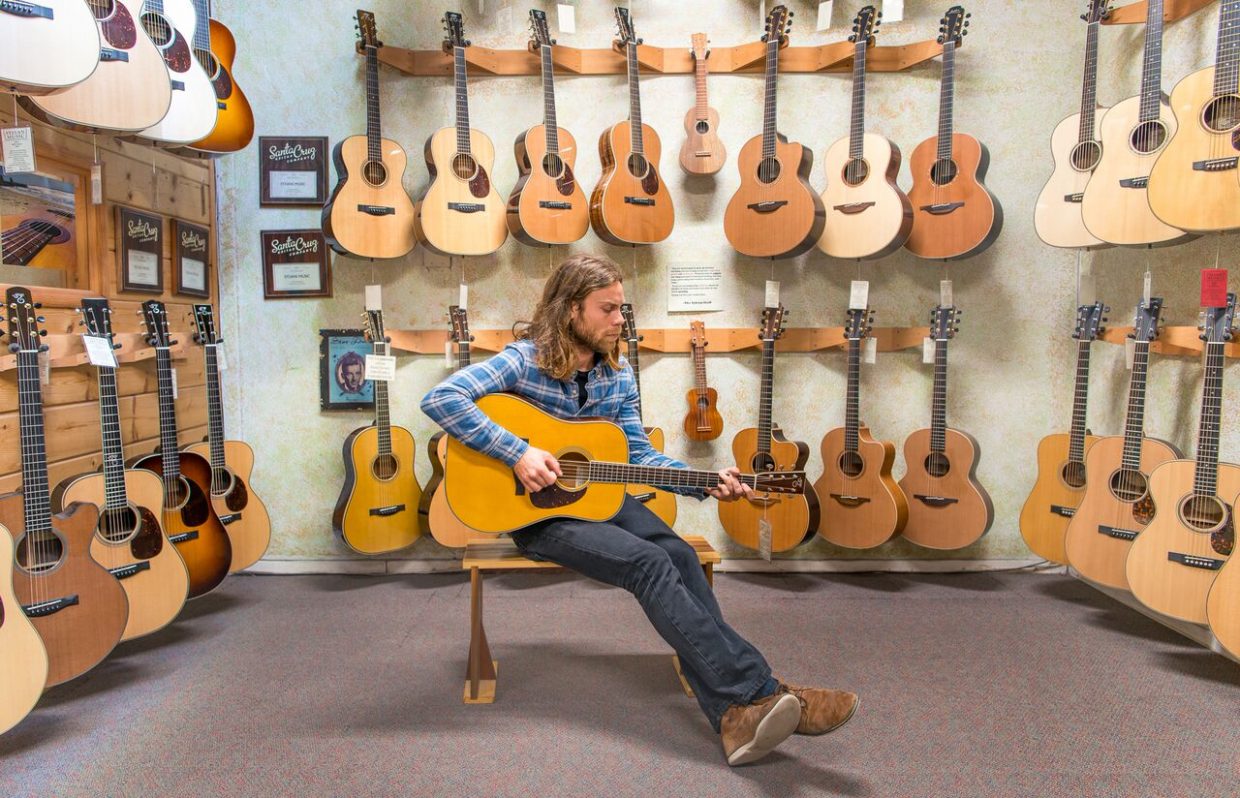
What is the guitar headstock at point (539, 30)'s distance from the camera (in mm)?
3242

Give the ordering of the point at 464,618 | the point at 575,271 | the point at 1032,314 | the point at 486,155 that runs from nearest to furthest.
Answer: the point at 575,271 < the point at 464,618 < the point at 486,155 < the point at 1032,314

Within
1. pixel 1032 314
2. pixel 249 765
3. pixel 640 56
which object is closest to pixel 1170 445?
pixel 1032 314

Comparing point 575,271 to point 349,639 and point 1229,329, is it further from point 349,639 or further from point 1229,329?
point 1229,329

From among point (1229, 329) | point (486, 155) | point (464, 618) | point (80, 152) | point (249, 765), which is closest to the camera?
point (249, 765)

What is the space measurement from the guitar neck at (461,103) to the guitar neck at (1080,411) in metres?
2.76

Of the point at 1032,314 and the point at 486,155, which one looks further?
the point at 1032,314

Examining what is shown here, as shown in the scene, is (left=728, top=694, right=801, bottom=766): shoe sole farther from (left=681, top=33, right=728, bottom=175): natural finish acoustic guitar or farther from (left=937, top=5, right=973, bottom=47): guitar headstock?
(left=937, top=5, right=973, bottom=47): guitar headstock

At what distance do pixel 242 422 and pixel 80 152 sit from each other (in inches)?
52.5

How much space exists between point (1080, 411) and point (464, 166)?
2797 millimetres

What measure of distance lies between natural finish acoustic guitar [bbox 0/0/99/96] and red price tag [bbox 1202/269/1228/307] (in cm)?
342

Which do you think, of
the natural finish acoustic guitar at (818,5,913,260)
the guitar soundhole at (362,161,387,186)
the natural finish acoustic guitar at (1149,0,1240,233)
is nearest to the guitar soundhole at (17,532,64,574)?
the guitar soundhole at (362,161,387,186)

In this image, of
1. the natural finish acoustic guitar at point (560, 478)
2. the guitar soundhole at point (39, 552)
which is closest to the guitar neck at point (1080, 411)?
the natural finish acoustic guitar at point (560, 478)

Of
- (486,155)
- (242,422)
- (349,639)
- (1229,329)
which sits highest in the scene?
(486,155)

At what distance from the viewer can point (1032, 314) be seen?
3510mm
